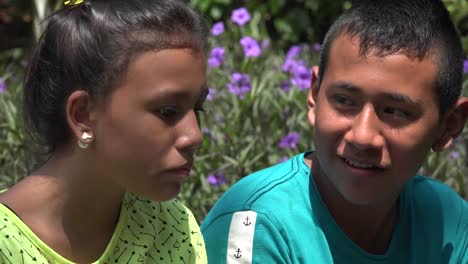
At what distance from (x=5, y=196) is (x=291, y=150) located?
1.78m

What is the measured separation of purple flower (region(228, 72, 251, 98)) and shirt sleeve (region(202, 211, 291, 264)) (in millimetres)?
1579

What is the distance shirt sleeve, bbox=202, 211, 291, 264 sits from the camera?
8.48ft

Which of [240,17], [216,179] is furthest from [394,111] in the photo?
[240,17]

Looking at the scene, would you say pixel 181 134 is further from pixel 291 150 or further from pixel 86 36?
pixel 291 150

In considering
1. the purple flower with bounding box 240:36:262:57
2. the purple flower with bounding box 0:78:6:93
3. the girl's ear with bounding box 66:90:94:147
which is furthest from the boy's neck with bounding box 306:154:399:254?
the purple flower with bounding box 0:78:6:93

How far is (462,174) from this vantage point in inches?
160

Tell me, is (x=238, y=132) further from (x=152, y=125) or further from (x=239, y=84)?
(x=152, y=125)

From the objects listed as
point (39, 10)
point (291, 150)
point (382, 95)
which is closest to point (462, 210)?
point (382, 95)

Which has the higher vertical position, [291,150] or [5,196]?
[5,196]

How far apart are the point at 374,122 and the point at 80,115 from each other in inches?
29.5

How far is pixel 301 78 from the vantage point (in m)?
4.46

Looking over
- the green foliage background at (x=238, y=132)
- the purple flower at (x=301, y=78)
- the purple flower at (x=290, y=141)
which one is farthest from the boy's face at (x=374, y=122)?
the purple flower at (x=301, y=78)

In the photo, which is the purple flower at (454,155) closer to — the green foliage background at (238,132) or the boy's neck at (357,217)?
the green foliage background at (238,132)

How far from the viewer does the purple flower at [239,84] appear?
418cm
